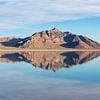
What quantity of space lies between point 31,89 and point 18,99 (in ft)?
17.9

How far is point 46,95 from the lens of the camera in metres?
→ 26.8

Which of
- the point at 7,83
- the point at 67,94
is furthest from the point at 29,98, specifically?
the point at 7,83

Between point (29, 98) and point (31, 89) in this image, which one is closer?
point (29, 98)

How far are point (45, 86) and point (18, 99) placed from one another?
25.2 feet

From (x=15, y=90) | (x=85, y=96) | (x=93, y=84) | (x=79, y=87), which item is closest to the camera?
(x=85, y=96)

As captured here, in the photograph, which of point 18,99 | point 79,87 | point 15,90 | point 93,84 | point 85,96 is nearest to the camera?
point 18,99

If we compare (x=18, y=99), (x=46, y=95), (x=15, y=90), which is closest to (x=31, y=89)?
(x=15, y=90)

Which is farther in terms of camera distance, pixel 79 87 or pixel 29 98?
pixel 79 87

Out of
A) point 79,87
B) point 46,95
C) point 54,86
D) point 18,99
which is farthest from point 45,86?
point 18,99

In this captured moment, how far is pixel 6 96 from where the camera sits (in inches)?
1029

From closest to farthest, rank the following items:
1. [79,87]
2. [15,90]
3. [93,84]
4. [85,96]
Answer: [85,96] < [15,90] < [79,87] < [93,84]

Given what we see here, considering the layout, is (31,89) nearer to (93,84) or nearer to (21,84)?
(21,84)

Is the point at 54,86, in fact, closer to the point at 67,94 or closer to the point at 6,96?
the point at 67,94

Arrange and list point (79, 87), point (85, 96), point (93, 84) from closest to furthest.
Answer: point (85, 96), point (79, 87), point (93, 84)
